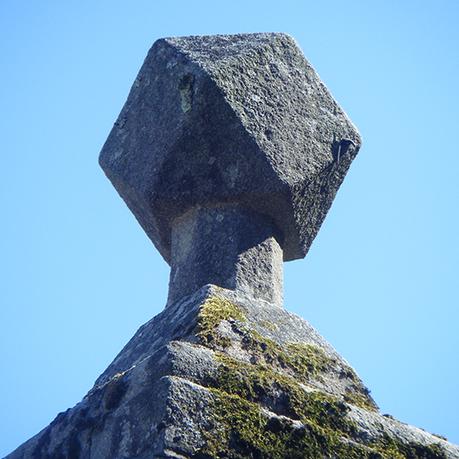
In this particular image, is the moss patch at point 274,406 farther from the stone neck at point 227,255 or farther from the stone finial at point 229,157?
the stone finial at point 229,157

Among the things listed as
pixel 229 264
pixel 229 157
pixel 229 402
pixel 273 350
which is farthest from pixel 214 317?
pixel 229 157

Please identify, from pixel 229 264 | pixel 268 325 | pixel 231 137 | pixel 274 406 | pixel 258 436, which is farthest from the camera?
pixel 231 137

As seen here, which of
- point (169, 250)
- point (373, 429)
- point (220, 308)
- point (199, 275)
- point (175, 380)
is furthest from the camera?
point (169, 250)

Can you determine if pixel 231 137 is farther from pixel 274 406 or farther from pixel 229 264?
pixel 274 406

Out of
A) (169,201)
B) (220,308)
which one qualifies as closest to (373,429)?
(220,308)

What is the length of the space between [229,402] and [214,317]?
621mm

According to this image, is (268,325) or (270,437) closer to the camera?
(270,437)

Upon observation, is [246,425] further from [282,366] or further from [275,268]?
[275,268]

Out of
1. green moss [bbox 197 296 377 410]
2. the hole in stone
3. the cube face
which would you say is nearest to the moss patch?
green moss [bbox 197 296 377 410]

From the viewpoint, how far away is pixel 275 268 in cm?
505

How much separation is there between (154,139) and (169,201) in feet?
1.08

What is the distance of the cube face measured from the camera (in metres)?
4.96

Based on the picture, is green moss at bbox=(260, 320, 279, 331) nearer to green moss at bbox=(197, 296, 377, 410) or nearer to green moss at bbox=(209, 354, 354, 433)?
green moss at bbox=(197, 296, 377, 410)

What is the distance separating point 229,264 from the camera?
483cm
